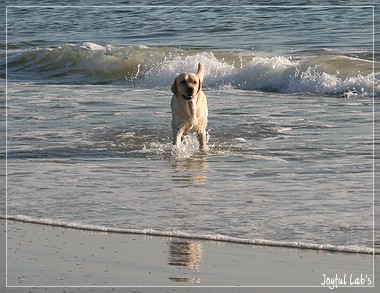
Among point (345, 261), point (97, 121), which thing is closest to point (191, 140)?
point (97, 121)

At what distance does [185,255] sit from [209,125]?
5.57 metres

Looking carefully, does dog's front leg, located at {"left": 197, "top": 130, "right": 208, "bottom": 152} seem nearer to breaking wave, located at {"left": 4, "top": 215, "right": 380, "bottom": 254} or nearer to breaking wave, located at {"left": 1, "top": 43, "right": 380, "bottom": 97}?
breaking wave, located at {"left": 4, "top": 215, "right": 380, "bottom": 254}

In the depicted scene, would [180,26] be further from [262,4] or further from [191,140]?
[191,140]

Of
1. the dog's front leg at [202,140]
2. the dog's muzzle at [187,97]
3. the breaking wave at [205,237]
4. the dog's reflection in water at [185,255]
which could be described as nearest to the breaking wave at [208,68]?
the dog's front leg at [202,140]

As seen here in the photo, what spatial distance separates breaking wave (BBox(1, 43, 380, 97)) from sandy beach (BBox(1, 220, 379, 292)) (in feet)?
27.3

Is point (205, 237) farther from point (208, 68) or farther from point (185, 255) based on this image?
point (208, 68)

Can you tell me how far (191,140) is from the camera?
36.2 feet

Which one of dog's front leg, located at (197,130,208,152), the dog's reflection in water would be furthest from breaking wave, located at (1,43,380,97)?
the dog's reflection in water

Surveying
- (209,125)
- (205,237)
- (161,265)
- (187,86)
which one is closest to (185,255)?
(161,265)

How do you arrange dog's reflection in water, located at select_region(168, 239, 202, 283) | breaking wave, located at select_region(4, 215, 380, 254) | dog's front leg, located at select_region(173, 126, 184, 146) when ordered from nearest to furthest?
1. dog's reflection in water, located at select_region(168, 239, 202, 283)
2. breaking wave, located at select_region(4, 215, 380, 254)
3. dog's front leg, located at select_region(173, 126, 184, 146)

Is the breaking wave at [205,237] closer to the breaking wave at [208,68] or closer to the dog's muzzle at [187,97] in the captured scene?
the dog's muzzle at [187,97]

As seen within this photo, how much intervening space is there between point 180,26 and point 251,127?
33.4 feet

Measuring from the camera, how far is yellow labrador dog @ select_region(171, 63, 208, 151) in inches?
398

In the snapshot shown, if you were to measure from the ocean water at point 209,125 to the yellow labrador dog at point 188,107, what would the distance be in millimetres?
208
